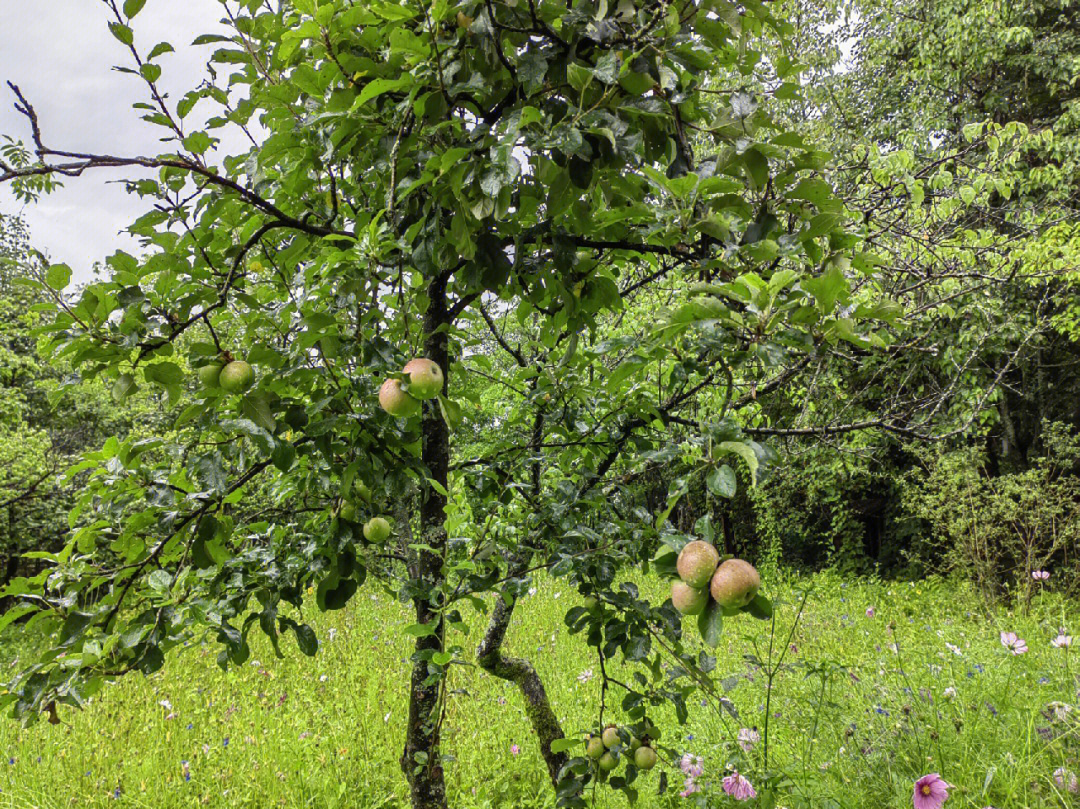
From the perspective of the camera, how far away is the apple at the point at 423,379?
36.8 inches

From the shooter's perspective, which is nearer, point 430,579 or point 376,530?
point 376,530

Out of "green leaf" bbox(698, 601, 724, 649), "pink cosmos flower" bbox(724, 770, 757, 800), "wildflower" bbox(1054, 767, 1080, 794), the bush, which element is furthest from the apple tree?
the bush

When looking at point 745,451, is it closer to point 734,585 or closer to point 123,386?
point 734,585

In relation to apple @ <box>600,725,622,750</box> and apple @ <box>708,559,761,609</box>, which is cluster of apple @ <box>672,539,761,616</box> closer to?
apple @ <box>708,559,761,609</box>

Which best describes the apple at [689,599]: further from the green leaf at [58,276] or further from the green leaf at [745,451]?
the green leaf at [58,276]

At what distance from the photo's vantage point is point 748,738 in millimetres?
1894

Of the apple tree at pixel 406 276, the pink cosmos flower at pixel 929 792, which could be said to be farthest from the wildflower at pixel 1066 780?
the apple tree at pixel 406 276

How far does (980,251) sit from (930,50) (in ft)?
11.1

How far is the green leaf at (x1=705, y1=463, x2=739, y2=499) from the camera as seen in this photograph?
1.99 feet

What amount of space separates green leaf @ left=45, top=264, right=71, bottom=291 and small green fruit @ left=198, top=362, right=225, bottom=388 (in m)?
0.21

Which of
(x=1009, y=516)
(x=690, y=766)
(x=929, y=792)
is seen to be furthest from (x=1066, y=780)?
(x=1009, y=516)

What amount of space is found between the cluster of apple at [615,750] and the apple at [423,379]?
0.92 metres

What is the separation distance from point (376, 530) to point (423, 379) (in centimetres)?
41

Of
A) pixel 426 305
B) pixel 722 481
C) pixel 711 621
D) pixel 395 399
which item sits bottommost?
pixel 711 621
